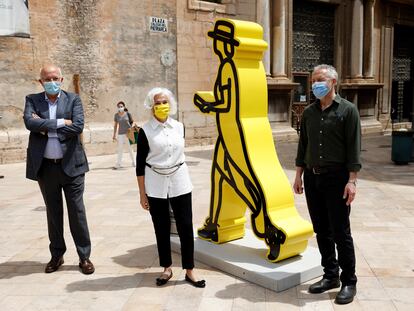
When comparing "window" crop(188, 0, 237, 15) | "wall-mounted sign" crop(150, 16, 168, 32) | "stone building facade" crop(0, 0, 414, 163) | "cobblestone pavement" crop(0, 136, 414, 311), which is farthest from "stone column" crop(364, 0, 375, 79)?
"cobblestone pavement" crop(0, 136, 414, 311)

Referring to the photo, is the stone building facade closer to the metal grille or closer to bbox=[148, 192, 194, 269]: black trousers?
the metal grille

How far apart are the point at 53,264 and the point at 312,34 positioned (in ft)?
49.4

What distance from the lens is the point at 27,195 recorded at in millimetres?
8078

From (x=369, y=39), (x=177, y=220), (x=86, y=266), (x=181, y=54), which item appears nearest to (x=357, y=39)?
(x=369, y=39)

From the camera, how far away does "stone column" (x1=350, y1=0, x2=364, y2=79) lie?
1811cm

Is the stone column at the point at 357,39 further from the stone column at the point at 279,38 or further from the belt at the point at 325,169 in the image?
the belt at the point at 325,169

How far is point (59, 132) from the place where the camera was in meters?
4.23

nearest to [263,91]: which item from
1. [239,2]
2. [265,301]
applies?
[265,301]

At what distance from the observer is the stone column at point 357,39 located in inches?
713

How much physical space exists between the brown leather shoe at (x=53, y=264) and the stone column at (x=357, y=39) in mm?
16002

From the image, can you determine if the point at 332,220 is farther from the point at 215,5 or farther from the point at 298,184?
the point at 215,5

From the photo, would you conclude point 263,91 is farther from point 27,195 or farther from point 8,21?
point 8,21

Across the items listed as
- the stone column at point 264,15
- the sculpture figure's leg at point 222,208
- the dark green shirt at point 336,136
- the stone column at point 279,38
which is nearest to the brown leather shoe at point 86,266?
the sculpture figure's leg at point 222,208

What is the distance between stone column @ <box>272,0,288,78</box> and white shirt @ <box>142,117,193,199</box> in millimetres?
12326
